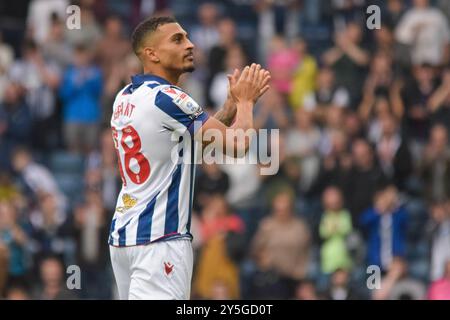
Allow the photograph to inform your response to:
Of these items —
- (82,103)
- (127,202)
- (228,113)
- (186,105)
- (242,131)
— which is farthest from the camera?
(82,103)

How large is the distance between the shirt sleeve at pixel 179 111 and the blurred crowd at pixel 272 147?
5352mm

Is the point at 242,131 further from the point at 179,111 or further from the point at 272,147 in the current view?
the point at 272,147

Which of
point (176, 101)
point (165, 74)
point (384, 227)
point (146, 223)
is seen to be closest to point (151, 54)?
point (165, 74)

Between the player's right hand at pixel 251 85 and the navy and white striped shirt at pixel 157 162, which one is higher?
the player's right hand at pixel 251 85

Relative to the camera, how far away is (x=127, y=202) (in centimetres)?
976

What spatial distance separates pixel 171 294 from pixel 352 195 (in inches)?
318

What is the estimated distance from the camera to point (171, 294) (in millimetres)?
9617

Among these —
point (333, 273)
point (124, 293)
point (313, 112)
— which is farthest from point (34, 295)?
point (124, 293)

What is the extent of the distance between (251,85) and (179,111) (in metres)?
0.50

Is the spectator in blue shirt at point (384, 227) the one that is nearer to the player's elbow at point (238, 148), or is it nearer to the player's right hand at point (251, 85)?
the player's right hand at point (251, 85)

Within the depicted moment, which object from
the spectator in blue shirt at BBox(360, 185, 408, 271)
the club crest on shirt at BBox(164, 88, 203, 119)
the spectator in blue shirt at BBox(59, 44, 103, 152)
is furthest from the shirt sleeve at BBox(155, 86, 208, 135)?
the spectator in blue shirt at BBox(59, 44, 103, 152)

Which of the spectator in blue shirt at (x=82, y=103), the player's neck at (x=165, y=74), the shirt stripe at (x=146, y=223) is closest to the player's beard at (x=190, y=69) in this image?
the player's neck at (x=165, y=74)

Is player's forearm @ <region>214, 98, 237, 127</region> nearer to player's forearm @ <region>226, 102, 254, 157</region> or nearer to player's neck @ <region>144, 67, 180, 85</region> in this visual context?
player's neck @ <region>144, 67, 180, 85</region>

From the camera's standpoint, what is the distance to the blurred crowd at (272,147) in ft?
55.2
